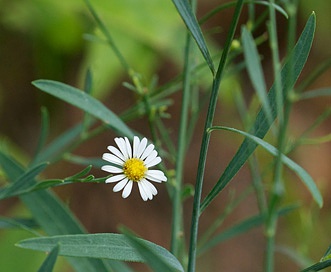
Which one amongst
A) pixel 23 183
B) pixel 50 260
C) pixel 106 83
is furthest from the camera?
pixel 106 83

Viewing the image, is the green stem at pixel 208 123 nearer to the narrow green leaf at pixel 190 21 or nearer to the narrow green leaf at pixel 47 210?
the narrow green leaf at pixel 190 21

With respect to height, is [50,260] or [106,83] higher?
[106,83]

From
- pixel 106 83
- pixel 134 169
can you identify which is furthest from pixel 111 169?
pixel 106 83

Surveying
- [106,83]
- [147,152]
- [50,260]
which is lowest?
[50,260]

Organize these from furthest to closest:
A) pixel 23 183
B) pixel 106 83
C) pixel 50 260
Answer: pixel 106 83 → pixel 23 183 → pixel 50 260

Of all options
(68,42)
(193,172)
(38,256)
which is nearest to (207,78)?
(68,42)

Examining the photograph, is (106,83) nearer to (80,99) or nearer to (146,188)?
(80,99)

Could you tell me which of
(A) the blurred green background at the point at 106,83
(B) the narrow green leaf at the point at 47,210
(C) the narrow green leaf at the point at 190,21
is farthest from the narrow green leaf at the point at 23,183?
(A) the blurred green background at the point at 106,83

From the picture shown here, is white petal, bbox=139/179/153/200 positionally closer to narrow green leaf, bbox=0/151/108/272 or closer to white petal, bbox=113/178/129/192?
white petal, bbox=113/178/129/192
